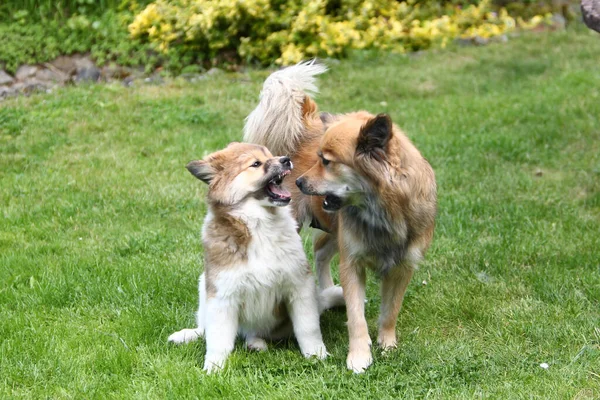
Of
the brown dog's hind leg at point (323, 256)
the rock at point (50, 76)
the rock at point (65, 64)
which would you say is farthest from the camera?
the rock at point (65, 64)

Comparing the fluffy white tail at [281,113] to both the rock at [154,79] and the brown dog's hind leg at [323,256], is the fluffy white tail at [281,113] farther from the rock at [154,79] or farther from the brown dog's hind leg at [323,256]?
the rock at [154,79]

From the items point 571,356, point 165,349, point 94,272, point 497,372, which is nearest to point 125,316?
point 165,349

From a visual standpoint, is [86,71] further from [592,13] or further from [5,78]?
[592,13]

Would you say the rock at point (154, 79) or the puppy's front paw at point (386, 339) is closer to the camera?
the puppy's front paw at point (386, 339)

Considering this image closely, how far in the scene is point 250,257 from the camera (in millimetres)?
3926

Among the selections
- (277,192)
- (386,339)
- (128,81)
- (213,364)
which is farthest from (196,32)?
(213,364)

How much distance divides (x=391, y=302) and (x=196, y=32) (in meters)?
7.48

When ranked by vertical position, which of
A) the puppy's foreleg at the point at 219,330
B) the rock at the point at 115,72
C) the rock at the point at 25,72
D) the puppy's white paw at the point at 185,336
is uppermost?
the puppy's foreleg at the point at 219,330

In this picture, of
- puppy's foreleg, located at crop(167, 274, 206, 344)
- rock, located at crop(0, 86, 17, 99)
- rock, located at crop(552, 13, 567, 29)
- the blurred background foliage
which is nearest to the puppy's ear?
puppy's foreleg, located at crop(167, 274, 206, 344)

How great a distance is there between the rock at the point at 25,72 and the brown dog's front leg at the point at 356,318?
26.5ft

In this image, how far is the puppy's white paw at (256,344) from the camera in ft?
13.8

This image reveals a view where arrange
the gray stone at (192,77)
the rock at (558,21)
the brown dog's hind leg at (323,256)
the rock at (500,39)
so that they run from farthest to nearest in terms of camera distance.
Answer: the rock at (558,21), the rock at (500,39), the gray stone at (192,77), the brown dog's hind leg at (323,256)

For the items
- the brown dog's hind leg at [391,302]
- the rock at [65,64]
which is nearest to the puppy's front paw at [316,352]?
the brown dog's hind leg at [391,302]

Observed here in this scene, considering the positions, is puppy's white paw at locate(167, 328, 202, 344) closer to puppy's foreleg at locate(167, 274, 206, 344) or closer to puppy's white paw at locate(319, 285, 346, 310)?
puppy's foreleg at locate(167, 274, 206, 344)
